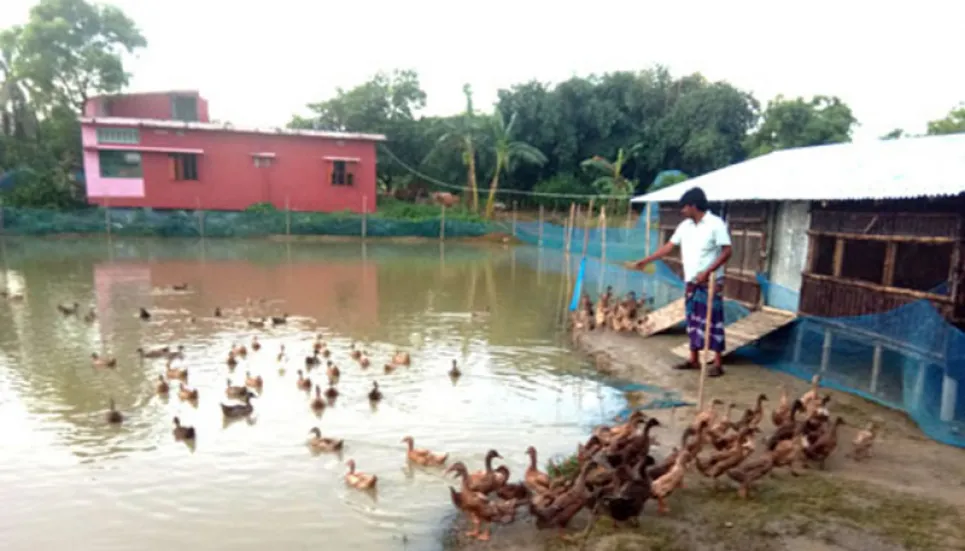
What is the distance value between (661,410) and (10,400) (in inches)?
355

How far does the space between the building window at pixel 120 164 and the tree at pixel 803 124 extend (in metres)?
35.1

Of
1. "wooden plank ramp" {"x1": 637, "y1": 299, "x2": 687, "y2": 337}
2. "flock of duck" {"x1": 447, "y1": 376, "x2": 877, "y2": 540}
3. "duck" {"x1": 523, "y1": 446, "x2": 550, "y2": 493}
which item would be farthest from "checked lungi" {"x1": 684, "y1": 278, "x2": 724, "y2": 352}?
"duck" {"x1": 523, "y1": 446, "x2": 550, "y2": 493}

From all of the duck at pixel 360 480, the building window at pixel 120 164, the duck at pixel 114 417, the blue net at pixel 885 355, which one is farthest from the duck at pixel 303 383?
the building window at pixel 120 164

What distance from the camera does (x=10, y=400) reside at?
8711 mm

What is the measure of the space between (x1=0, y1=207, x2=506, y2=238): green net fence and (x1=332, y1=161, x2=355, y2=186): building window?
3399mm

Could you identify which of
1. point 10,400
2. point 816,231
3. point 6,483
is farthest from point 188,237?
point 816,231

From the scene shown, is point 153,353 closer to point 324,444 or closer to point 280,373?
point 280,373

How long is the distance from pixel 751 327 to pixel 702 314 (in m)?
1.77

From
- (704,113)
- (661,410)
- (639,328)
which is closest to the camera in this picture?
(661,410)

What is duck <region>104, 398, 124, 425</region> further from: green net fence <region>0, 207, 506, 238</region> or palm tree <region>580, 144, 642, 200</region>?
palm tree <region>580, 144, 642, 200</region>

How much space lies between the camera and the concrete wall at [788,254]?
1088 centimetres

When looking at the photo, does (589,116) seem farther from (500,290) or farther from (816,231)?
(816,231)

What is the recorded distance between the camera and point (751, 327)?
10.5m

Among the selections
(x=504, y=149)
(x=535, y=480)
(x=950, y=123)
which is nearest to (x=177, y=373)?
(x=535, y=480)
